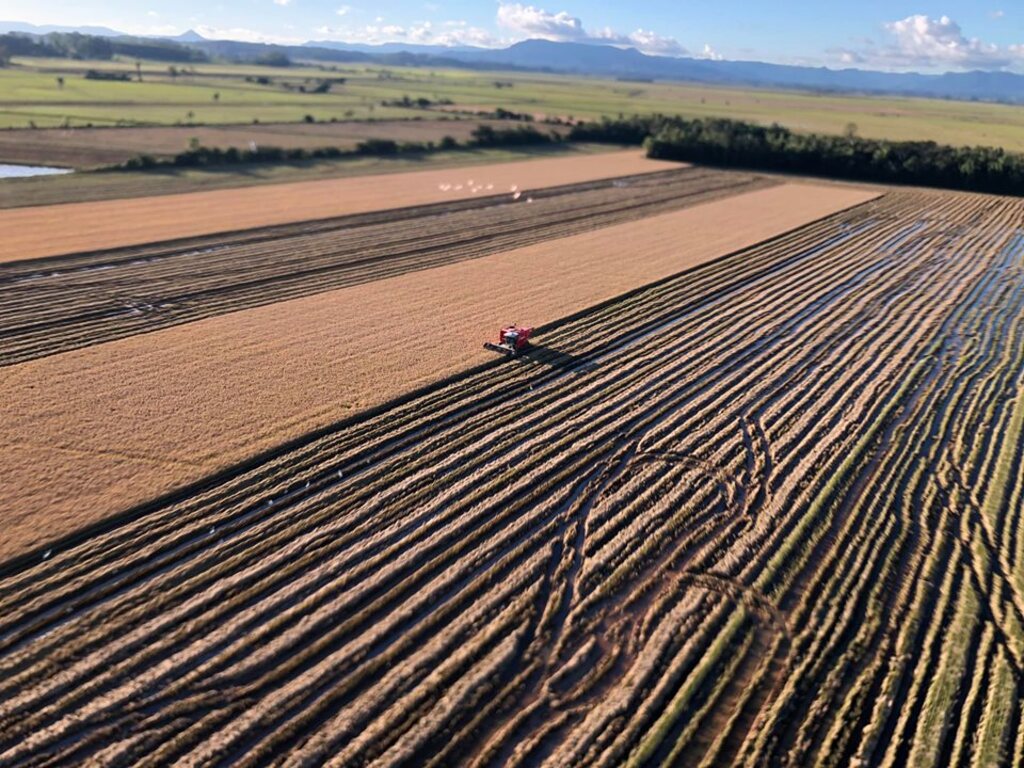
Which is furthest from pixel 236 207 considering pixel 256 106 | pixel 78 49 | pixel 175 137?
pixel 78 49

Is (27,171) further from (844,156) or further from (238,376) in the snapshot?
(844,156)

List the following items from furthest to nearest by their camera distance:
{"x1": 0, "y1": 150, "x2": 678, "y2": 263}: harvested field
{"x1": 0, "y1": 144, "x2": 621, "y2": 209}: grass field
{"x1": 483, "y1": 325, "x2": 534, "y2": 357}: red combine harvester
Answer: {"x1": 0, "y1": 144, "x2": 621, "y2": 209}: grass field → {"x1": 0, "y1": 150, "x2": 678, "y2": 263}: harvested field → {"x1": 483, "y1": 325, "x2": 534, "y2": 357}: red combine harvester

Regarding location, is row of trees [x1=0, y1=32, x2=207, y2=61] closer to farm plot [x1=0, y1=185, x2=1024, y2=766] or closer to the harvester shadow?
the harvester shadow

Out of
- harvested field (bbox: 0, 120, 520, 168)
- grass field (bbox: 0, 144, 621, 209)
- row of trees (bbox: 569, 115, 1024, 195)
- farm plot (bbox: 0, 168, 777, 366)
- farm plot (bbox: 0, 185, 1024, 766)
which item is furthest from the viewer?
row of trees (bbox: 569, 115, 1024, 195)

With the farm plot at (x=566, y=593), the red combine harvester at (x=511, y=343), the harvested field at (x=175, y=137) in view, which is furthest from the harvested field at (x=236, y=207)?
the farm plot at (x=566, y=593)

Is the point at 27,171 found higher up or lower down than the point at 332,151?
lower down

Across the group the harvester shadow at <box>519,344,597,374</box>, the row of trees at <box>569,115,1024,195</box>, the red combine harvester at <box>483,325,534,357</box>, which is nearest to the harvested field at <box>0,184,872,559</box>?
the red combine harvester at <box>483,325,534,357</box>

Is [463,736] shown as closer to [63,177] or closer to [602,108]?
[63,177]

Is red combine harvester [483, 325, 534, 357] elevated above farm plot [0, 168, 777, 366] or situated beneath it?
elevated above
